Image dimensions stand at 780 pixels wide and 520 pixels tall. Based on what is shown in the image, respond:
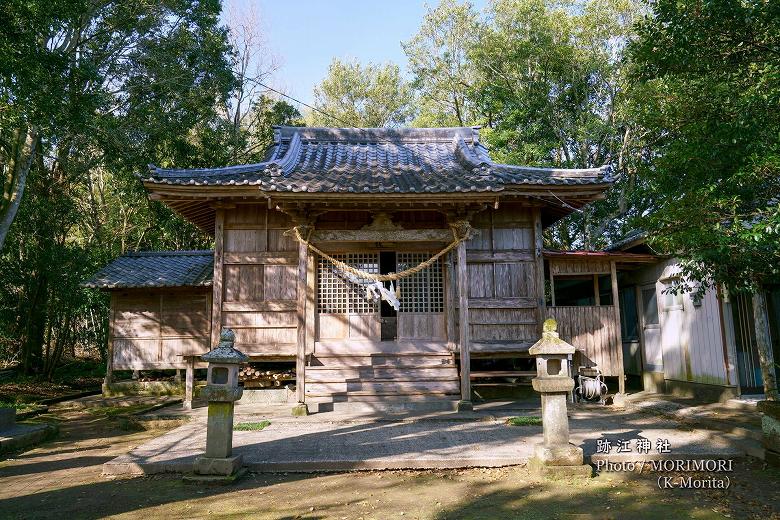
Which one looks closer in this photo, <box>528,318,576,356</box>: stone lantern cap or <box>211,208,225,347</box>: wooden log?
<box>528,318,576,356</box>: stone lantern cap

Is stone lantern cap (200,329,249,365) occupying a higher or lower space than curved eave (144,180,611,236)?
lower

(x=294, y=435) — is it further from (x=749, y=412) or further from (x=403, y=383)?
(x=749, y=412)

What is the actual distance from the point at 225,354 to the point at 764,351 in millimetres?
8552

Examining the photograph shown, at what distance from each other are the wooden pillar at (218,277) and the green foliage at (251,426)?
2503 mm

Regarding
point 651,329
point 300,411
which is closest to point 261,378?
point 300,411

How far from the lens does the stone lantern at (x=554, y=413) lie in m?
5.85

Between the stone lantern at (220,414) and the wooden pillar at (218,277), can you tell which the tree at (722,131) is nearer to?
the stone lantern at (220,414)

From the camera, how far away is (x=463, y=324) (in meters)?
10.2

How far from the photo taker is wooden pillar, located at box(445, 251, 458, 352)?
10.9 metres

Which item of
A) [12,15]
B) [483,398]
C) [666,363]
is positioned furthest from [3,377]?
[666,363]

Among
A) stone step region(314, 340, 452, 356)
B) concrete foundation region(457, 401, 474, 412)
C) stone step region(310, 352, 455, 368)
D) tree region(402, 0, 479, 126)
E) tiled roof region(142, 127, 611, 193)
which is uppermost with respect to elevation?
tree region(402, 0, 479, 126)

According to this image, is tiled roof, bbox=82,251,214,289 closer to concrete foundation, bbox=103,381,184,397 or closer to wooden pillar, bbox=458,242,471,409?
concrete foundation, bbox=103,381,184,397

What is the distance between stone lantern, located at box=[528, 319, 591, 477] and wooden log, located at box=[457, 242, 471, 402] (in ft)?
12.2

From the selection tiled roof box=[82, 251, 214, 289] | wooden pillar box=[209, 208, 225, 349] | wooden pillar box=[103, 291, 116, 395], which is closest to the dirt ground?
wooden pillar box=[209, 208, 225, 349]
